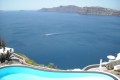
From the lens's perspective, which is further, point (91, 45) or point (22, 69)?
point (91, 45)

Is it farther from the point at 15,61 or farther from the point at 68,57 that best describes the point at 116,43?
the point at 15,61

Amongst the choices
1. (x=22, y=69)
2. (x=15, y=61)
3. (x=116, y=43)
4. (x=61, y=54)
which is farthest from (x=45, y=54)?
(x=22, y=69)

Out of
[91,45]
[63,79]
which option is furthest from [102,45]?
[63,79]

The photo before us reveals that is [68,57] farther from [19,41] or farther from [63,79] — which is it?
[63,79]

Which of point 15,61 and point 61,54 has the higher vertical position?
point 15,61

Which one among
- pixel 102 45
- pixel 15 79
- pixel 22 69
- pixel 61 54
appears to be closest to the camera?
pixel 15 79

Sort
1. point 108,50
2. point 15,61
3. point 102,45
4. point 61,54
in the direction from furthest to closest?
point 102,45 < point 108,50 < point 61,54 < point 15,61
